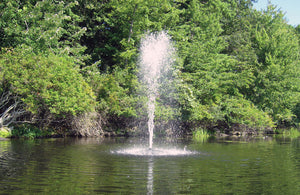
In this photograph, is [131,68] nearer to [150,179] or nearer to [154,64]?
[154,64]

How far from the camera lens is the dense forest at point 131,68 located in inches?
1133

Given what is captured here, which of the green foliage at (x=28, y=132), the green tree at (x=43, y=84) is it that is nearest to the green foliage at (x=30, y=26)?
the green tree at (x=43, y=84)

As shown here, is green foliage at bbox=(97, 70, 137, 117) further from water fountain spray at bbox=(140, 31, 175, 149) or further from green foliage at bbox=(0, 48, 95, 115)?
green foliage at bbox=(0, 48, 95, 115)

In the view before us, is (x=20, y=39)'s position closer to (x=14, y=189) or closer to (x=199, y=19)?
(x=199, y=19)

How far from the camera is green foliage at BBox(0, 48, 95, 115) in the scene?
27.2 m

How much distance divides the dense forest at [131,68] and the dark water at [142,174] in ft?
38.3

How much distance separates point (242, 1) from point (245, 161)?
43.7 m

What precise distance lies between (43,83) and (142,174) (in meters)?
16.4

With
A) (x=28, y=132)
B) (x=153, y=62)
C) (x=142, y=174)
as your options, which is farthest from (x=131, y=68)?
(x=142, y=174)

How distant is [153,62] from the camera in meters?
37.4

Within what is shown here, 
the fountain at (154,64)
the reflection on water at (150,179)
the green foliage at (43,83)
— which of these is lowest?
the reflection on water at (150,179)

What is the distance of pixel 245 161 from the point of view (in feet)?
56.1

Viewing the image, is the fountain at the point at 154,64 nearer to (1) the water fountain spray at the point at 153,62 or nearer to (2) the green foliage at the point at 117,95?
(1) the water fountain spray at the point at 153,62

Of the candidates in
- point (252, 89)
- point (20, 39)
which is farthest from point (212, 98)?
point (20, 39)
